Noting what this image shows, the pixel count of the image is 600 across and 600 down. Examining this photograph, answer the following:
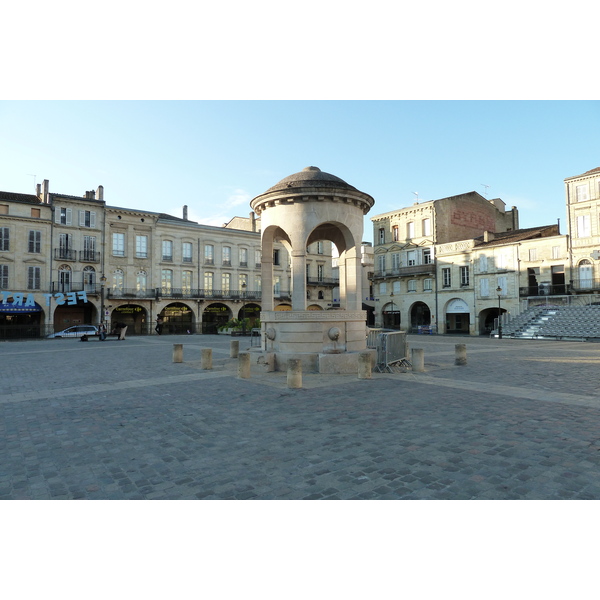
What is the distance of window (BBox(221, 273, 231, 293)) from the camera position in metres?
43.9

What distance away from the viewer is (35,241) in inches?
1357

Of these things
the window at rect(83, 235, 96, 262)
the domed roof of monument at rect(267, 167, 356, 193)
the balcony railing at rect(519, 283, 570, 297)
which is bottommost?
the balcony railing at rect(519, 283, 570, 297)

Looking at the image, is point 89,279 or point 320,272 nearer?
point 89,279

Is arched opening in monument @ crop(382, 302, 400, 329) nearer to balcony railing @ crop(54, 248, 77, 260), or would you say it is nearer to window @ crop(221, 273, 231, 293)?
window @ crop(221, 273, 231, 293)

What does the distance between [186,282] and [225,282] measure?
168 inches

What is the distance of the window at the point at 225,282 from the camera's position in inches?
1729

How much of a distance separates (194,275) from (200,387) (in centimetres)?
3379

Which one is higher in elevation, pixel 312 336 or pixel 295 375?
pixel 312 336

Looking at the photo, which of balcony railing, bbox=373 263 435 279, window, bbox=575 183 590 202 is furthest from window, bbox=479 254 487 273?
window, bbox=575 183 590 202

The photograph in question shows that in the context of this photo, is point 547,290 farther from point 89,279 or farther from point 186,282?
point 89,279

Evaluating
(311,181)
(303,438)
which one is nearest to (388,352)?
(311,181)

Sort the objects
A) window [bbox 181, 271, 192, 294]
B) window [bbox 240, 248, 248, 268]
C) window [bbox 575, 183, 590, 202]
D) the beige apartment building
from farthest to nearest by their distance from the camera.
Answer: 1. window [bbox 240, 248, 248, 268]
2. window [bbox 181, 271, 192, 294]
3. the beige apartment building
4. window [bbox 575, 183, 590, 202]

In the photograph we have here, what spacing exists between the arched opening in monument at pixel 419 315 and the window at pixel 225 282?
1981cm

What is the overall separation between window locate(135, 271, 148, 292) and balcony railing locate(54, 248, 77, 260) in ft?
18.3
